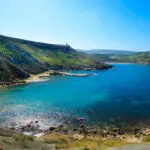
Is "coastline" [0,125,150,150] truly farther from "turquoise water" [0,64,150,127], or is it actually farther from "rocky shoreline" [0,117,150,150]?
"turquoise water" [0,64,150,127]

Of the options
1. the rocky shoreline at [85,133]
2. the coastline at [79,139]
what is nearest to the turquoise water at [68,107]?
the rocky shoreline at [85,133]

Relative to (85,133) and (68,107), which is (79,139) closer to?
Result: (85,133)

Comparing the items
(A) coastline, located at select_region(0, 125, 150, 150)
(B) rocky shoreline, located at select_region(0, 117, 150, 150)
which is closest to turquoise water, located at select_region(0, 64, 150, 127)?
(B) rocky shoreline, located at select_region(0, 117, 150, 150)

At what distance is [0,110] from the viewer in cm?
7812

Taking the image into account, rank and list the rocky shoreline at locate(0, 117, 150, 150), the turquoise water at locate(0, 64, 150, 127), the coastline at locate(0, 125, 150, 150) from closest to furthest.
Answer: the coastline at locate(0, 125, 150, 150) < the rocky shoreline at locate(0, 117, 150, 150) < the turquoise water at locate(0, 64, 150, 127)

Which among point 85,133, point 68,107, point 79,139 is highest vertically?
point 68,107

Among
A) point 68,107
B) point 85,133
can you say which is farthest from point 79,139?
point 68,107

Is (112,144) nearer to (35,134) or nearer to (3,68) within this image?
(35,134)

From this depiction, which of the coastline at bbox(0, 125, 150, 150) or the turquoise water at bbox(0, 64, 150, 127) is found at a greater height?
the turquoise water at bbox(0, 64, 150, 127)

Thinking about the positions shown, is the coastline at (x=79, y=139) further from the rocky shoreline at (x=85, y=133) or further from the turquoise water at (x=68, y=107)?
the turquoise water at (x=68, y=107)

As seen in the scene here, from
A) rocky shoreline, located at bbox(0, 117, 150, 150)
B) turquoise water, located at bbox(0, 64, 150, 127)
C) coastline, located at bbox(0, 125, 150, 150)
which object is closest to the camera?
coastline, located at bbox(0, 125, 150, 150)

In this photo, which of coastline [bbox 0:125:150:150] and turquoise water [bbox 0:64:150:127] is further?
turquoise water [bbox 0:64:150:127]

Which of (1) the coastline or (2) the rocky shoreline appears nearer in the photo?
(1) the coastline

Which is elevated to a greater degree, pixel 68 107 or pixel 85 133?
pixel 68 107
